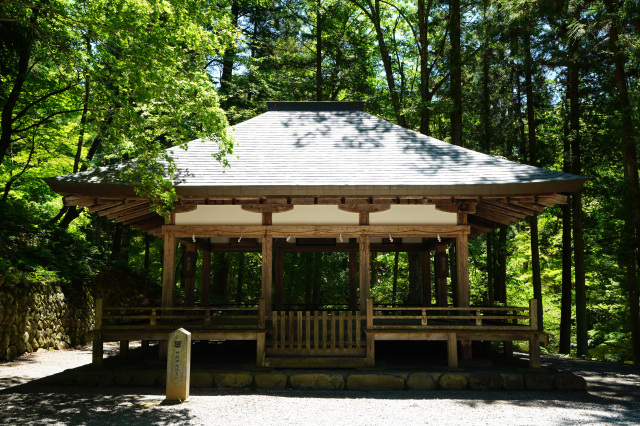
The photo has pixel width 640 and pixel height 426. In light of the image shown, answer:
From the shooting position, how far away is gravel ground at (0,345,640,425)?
19.2 ft

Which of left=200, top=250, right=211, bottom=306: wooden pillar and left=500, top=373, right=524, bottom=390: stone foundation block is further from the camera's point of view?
left=200, top=250, right=211, bottom=306: wooden pillar

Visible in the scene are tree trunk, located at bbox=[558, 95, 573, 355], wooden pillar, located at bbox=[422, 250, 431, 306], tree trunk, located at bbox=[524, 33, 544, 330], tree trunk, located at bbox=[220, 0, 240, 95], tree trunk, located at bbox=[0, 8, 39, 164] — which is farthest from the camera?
tree trunk, located at bbox=[220, 0, 240, 95]

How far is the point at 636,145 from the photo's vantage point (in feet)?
39.4

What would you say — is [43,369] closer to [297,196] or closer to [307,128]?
[297,196]

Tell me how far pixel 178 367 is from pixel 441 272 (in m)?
7.18

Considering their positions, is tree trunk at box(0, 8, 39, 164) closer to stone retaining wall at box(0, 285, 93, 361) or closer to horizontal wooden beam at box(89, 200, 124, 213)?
stone retaining wall at box(0, 285, 93, 361)

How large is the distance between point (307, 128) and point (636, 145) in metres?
8.46

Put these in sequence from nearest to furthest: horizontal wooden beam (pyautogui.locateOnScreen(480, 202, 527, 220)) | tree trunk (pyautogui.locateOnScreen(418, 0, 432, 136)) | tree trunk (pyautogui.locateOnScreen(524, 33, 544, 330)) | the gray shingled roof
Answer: the gray shingled roof, horizontal wooden beam (pyautogui.locateOnScreen(480, 202, 527, 220)), tree trunk (pyautogui.locateOnScreen(524, 33, 544, 330)), tree trunk (pyautogui.locateOnScreen(418, 0, 432, 136))

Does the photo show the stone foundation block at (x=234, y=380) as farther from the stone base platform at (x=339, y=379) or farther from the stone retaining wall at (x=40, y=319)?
the stone retaining wall at (x=40, y=319)

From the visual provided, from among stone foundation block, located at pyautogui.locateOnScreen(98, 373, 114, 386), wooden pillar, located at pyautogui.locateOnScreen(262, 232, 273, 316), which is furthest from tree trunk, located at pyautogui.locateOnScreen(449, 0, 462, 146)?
stone foundation block, located at pyautogui.locateOnScreen(98, 373, 114, 386)

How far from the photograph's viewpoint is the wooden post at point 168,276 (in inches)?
362

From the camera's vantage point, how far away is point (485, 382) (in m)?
7.88

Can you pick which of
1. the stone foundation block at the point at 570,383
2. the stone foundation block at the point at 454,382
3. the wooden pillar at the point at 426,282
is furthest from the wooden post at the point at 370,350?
the wooden pillar at the point at 426,282

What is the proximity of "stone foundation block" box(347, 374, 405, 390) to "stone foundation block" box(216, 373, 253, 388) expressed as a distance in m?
1.71
